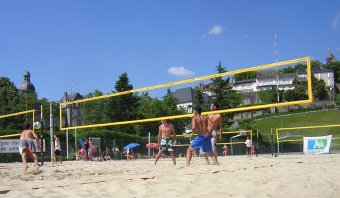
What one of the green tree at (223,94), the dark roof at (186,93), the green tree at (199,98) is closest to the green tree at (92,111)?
the green tree at (223,94)

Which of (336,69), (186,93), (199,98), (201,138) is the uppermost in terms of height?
(336,69)

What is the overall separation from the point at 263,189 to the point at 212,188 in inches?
22.8

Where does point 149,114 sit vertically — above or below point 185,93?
above

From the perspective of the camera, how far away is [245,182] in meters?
5.15

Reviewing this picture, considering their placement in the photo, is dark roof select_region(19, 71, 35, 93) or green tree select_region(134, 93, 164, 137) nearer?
green tree select_region(134, 93, 164, 137)

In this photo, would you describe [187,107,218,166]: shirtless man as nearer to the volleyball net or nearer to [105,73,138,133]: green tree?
the volleyball net

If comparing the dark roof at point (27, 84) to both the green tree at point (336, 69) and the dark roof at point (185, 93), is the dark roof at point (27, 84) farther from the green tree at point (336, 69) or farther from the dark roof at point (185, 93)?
the dark roof at point (185, 93)

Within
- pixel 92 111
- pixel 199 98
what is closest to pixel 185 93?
pixel 199 98

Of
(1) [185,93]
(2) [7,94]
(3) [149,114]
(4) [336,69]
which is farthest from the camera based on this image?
(4) [336,69]

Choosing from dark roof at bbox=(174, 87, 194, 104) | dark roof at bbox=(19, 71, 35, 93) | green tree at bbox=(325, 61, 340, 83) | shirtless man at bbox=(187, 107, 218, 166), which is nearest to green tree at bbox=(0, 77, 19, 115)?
dark roof at bbox=(19, 71, 35, 93)

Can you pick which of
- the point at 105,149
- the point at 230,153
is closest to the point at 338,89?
the point at 230,153

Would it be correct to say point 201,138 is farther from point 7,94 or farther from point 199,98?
point 7,94

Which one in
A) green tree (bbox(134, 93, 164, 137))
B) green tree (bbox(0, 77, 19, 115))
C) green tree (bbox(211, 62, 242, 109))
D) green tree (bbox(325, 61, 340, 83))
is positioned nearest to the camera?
green tree (bbox(211, 62, 242, 109))

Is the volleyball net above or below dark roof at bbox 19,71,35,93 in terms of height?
below
